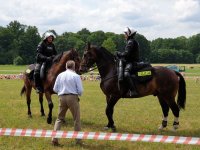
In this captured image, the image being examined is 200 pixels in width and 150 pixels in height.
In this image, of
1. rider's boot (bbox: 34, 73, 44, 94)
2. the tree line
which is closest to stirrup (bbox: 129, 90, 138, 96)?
rider's boot (bbox: 34, 73, 44, 94)

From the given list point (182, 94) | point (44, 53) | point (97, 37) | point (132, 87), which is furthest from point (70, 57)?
point (97, 37)

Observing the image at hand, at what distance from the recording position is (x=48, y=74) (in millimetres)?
12852

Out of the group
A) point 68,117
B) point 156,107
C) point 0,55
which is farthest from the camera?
point 0,55

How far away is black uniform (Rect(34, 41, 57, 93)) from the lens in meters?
13.0

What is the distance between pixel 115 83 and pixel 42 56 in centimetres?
332

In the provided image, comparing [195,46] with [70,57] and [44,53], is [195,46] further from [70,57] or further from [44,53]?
[70,57]

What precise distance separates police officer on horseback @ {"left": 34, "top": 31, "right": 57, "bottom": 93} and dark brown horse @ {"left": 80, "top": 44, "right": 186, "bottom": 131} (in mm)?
2029

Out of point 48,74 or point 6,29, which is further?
point 6,29

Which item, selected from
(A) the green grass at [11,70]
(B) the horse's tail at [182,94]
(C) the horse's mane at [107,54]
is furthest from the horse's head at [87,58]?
(A) the green grass at [11,70]

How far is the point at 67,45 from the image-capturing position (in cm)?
13162

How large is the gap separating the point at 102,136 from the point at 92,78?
37.5m

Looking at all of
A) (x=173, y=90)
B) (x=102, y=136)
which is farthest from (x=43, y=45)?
(x=102, y=136)

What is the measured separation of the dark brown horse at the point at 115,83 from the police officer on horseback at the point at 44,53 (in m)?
2.03

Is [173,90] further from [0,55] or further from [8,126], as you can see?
[0,55]
